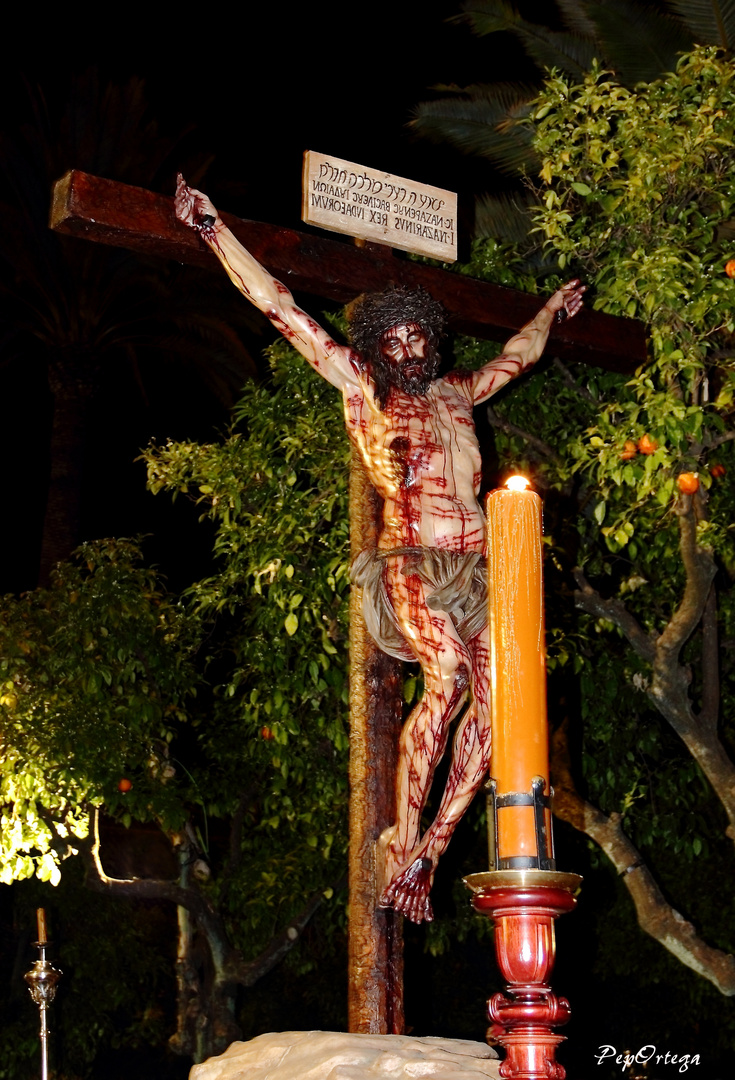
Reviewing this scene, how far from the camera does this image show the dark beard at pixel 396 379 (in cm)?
551

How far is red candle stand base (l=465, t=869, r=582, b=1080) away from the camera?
2424mm

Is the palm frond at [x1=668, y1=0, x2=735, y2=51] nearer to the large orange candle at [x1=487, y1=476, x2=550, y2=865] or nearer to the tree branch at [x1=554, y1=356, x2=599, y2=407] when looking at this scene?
the tree branch at [x1=554, y1=356, x2=599, y2=407]

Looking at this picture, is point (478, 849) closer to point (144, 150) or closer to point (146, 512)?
point (144, 150)

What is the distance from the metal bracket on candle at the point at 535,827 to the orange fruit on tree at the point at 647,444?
3941 mm

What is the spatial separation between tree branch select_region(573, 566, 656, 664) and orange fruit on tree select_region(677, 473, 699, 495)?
119 cm

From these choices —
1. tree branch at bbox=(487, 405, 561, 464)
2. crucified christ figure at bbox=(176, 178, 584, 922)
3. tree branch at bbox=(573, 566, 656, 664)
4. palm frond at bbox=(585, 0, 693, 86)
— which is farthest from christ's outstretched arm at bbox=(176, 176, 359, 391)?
palm frond at bbox=(585, 0, 693, 86)

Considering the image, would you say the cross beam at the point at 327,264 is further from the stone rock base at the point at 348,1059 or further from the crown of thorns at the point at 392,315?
the stone rock base at the point at 348,1059

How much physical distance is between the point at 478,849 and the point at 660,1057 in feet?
8.43

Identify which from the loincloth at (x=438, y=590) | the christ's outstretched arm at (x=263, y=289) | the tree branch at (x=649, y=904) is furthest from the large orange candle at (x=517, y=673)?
the tree branch at (x=649, y=904)

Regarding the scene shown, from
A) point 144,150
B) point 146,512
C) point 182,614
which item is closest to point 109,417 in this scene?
point 146,512

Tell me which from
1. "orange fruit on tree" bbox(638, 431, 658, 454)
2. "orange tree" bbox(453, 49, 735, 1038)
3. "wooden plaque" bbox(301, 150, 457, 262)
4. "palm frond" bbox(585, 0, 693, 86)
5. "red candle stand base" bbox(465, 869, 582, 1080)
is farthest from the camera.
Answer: "palm frond" bbox(585, 0, 693, 86)

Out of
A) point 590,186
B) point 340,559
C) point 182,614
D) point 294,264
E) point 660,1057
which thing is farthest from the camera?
point 660,1057

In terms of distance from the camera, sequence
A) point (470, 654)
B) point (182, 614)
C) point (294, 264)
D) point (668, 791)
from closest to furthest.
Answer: point (470, 654) → point (294, 264) → point (668, 791) → point (182, 614)

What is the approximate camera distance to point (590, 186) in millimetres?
6926
